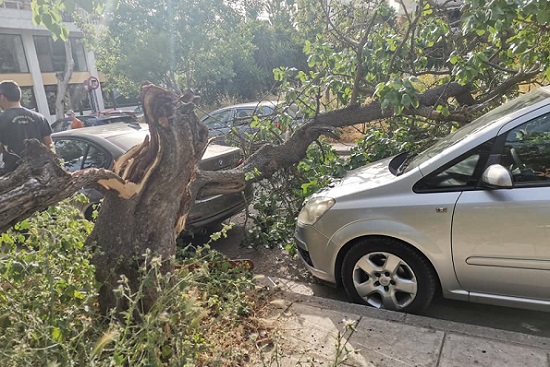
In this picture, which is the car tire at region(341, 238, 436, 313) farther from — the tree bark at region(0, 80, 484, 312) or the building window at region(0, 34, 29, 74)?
the building window at region(0, 34, 29, 74)

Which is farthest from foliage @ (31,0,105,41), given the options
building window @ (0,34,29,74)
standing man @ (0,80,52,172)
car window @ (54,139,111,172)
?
building window @ (0,34,29,74)

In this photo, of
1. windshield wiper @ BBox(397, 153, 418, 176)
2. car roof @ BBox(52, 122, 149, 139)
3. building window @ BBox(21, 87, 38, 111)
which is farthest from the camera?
building window @ BBox(21, 87, 38, 111)

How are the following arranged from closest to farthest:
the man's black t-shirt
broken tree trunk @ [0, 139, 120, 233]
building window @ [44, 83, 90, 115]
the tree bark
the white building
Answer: broken tree trunk @ [0, 139, 120, 233] < the tree bark < the man's black t-shirt < the white building < building window @ [44, 83, 90, 115]

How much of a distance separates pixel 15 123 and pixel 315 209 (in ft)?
11.7

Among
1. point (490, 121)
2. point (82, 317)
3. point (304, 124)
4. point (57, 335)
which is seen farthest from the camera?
point (304, 124)

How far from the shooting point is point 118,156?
4590 mm

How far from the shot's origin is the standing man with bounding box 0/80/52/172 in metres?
4.49

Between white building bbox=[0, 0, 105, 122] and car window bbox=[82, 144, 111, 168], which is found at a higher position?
white building bbox=[0, 0, 105, 122]

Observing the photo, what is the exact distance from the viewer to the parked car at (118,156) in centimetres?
462

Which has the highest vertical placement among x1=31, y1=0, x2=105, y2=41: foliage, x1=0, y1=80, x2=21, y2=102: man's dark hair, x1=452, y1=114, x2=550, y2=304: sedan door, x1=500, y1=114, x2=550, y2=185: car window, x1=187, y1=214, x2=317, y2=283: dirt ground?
x1=31, y1=0, x2=105, y2=41: foliage

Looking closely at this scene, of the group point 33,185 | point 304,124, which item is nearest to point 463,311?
point 304,124

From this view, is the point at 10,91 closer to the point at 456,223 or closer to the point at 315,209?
the point at 315,209

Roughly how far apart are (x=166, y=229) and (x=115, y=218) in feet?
1.10

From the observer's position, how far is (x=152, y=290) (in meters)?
2.53
